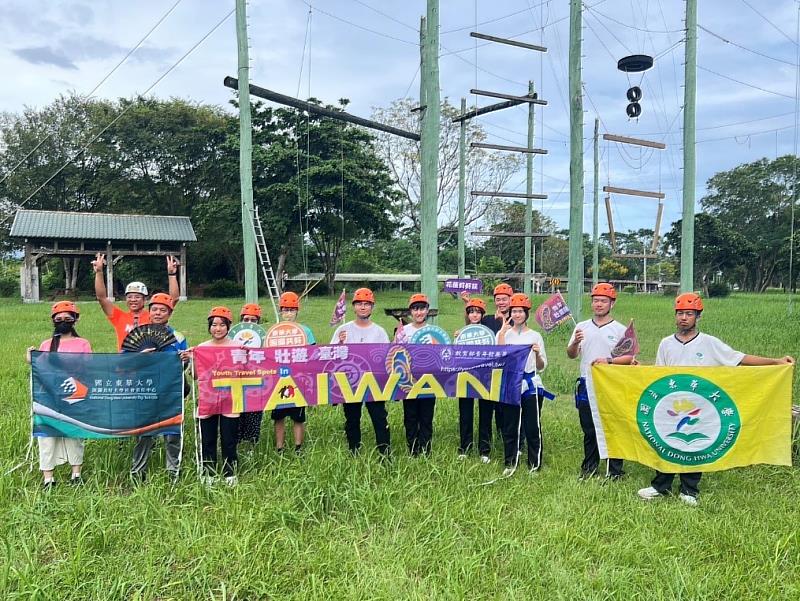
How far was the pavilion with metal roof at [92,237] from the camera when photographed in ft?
87.5

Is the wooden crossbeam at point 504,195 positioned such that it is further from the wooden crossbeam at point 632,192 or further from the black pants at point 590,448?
the black pants at point 590,448

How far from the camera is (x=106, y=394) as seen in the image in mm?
4645

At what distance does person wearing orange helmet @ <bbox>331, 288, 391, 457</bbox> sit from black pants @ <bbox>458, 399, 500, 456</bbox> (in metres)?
0.77

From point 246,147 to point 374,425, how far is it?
17.9 feet

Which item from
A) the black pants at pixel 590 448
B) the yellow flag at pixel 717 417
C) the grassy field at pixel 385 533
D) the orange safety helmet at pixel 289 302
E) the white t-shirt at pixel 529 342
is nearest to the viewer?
the grassy field at pixel 385 533

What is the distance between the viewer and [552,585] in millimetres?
3350

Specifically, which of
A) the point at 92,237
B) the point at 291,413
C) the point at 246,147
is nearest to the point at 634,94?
the point at 246,147

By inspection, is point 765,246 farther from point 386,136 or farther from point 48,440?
point 48,440

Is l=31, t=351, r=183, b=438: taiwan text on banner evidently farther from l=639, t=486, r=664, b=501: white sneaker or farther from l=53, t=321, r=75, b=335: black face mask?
l=639, t=486, r=664, b=501: white sneaker

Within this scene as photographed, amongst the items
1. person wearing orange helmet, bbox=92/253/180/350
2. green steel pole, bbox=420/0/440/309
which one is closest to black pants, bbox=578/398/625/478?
green steel pole, bbox=420/0/440/309

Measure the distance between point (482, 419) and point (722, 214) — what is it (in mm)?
56441

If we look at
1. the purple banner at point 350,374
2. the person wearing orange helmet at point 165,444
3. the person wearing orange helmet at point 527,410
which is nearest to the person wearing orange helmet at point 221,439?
the purple banner at point 350,374

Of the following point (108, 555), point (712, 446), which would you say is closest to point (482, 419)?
point (712, 446)

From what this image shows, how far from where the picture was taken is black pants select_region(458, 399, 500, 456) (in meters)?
5.57
